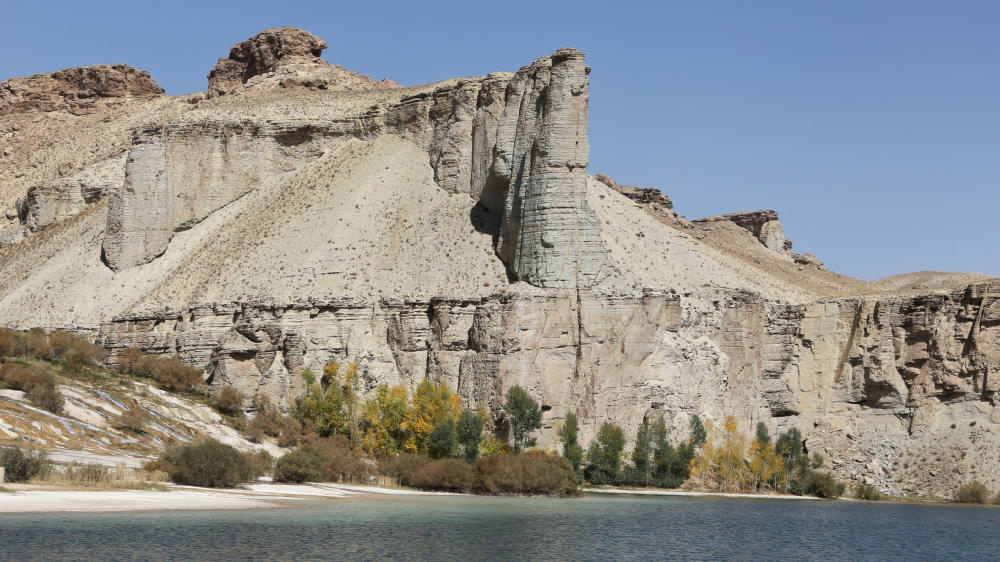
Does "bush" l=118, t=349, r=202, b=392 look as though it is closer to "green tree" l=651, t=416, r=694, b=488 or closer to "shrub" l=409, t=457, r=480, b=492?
"shrub" l=409, t=457, r=480, b=492

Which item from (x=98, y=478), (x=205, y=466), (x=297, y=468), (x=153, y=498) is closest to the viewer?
(x=153, y=498)

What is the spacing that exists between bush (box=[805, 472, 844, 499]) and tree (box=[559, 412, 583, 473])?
53.4 feet

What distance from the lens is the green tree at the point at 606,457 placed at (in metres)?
73.8

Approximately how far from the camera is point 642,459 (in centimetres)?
7469

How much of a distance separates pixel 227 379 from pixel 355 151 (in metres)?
26.7

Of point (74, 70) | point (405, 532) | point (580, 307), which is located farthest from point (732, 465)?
point (74, 70)

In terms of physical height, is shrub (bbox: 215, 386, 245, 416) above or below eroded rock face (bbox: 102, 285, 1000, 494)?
below

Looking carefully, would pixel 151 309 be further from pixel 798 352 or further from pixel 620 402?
pixel 798 352

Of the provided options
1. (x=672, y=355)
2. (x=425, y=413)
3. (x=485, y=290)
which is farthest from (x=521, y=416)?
(x=672, y=355)

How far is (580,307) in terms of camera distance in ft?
255

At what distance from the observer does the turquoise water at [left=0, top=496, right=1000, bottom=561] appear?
130ft

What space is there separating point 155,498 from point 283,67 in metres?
75.3

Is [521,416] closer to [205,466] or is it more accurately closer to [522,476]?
[522,476]

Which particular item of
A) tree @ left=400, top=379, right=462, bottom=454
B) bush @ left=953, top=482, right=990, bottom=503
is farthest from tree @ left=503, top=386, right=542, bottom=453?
bush @ left=953, top=482, right=990, bottom=503
